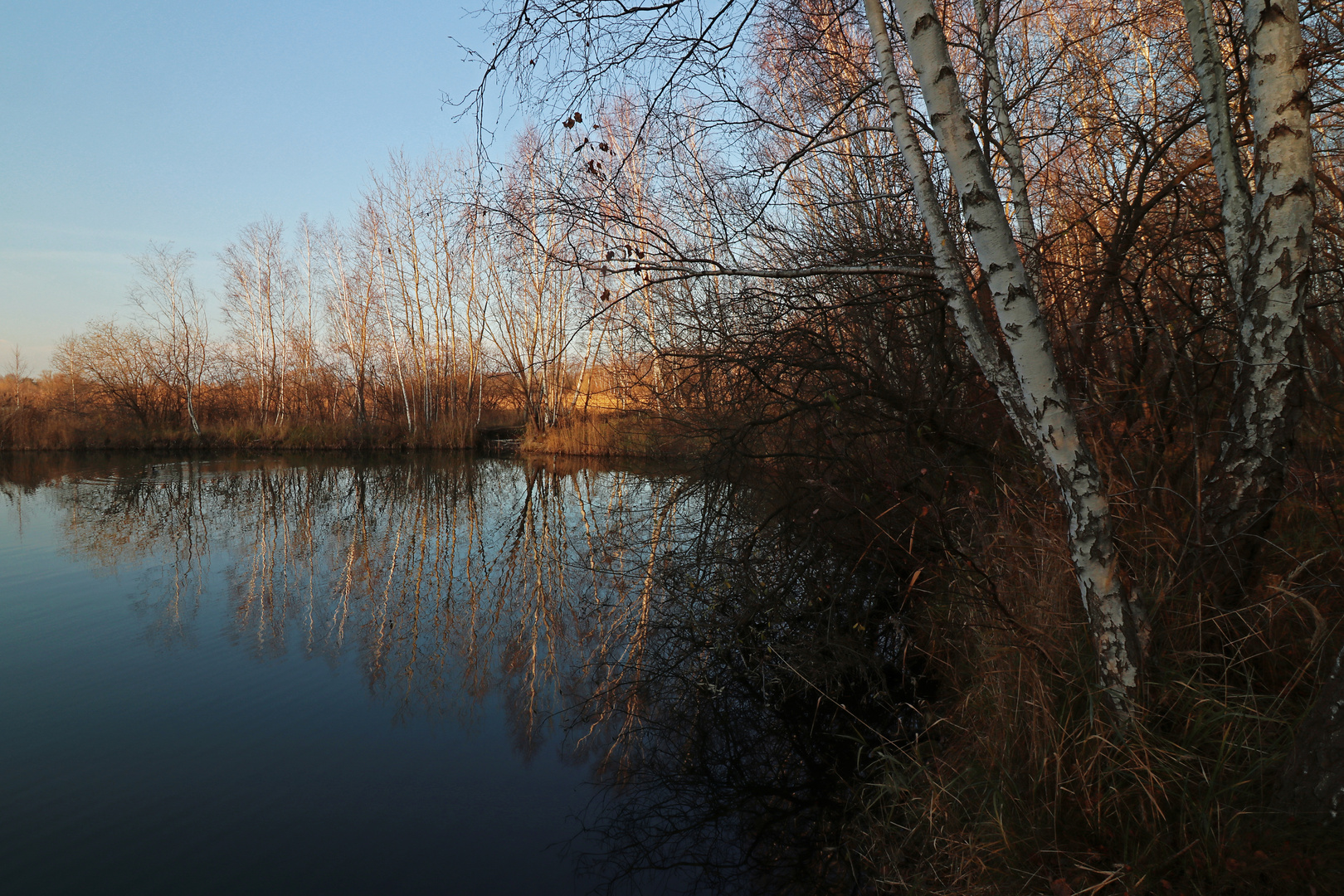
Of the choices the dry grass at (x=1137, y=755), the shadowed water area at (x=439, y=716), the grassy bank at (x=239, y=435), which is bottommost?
the shadowed water area at (x=439, y=716)

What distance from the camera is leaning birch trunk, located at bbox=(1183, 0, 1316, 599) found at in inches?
98.8

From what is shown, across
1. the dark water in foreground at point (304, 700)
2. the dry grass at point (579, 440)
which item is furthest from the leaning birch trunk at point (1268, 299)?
the dry grass at point (579, 440)

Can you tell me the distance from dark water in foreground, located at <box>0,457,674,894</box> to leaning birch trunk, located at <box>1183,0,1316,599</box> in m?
2.74

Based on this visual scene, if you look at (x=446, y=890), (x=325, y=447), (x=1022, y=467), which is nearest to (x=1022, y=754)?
(x=1022, y=467)

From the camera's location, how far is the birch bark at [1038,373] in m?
2.52

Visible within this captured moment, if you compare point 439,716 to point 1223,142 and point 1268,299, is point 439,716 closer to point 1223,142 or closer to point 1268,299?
point 1268,299

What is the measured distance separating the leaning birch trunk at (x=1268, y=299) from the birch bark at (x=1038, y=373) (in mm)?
444

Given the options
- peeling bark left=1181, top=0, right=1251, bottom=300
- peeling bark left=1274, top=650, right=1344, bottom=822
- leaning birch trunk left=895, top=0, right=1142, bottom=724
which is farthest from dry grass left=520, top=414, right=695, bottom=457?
peeling bark left=1274, top=650, right=1344, bottom=822

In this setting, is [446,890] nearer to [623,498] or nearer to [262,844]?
[262,844]

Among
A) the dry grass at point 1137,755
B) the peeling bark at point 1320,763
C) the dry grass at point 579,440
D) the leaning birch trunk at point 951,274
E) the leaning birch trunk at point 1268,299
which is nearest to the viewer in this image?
the peeling bark at point 1320,763

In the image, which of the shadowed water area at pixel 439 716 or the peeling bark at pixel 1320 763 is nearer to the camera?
the peeling bark at pixel 1320 763

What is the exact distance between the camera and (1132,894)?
213cm

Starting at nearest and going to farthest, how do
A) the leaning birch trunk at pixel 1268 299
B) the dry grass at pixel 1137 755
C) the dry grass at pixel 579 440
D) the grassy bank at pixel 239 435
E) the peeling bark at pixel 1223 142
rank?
the dry grass at pixel 1137 755 → the leaning birch trunk at pixel 1268 299 → the peeling bark at pixel 1223 142 → the dry grass at pixel 579 440 → the grassy bank at pixel 239 435

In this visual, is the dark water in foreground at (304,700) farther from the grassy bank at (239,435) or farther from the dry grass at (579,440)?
the grassy bank at (239,435)
